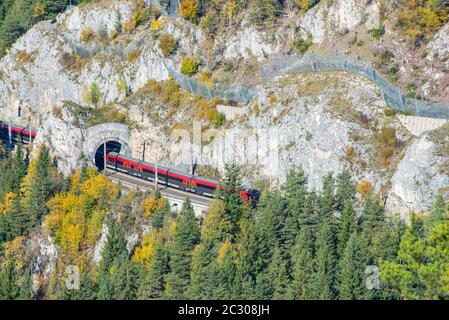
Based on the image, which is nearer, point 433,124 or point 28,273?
point 433,124

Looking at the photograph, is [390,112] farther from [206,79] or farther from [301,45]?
[206,79]

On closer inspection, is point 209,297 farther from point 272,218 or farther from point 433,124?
point 433,124

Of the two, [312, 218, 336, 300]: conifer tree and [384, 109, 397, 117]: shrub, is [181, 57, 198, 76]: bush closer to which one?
[384, 109, 397, 117]: shrub

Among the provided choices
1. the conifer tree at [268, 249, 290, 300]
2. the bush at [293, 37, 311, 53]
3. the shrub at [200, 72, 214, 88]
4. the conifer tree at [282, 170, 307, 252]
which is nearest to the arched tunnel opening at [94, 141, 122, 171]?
the shrub at [200, 72, 214, 88]

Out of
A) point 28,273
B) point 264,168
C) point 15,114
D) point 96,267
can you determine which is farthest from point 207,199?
point 15,114

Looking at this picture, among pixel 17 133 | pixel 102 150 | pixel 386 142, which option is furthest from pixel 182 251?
pixel 17 133
